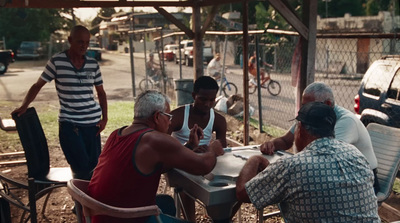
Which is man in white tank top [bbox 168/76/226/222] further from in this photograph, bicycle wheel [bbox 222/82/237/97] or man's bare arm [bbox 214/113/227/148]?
bicycle wheel [bbox 222/82/237/97]

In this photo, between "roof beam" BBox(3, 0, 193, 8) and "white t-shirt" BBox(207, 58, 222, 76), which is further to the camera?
"white t-shirt" BBox(207, 58, 222, 76)

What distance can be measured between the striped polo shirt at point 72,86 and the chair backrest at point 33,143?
1.22ft

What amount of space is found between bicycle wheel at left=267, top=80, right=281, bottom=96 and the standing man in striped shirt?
11015 millimetres

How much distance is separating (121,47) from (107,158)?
5378cm

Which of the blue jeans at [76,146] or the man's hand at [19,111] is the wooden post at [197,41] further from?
the man's hand at [19,111]

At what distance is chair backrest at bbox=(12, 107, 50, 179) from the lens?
13.1ft

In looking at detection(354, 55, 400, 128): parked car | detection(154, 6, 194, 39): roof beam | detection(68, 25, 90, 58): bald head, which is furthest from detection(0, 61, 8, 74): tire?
detection(68, 25, 90, 58): bald head

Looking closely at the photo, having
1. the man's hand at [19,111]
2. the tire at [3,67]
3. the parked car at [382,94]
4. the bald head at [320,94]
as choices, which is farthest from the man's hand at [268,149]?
the tire at [3,67]

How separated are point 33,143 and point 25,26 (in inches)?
1645

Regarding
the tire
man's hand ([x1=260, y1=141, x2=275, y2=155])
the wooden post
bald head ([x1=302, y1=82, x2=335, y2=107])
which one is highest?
the wooden post

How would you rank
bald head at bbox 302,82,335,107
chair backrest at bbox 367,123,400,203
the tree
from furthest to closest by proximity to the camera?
the tree → chair backrest at bbox 367,123,400,203 → bald head at bbox 302,82,335,107

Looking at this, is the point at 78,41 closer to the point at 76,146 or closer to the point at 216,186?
the point at 76,146

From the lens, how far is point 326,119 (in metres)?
2.34

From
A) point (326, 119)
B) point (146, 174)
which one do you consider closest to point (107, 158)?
point (146, 174)
